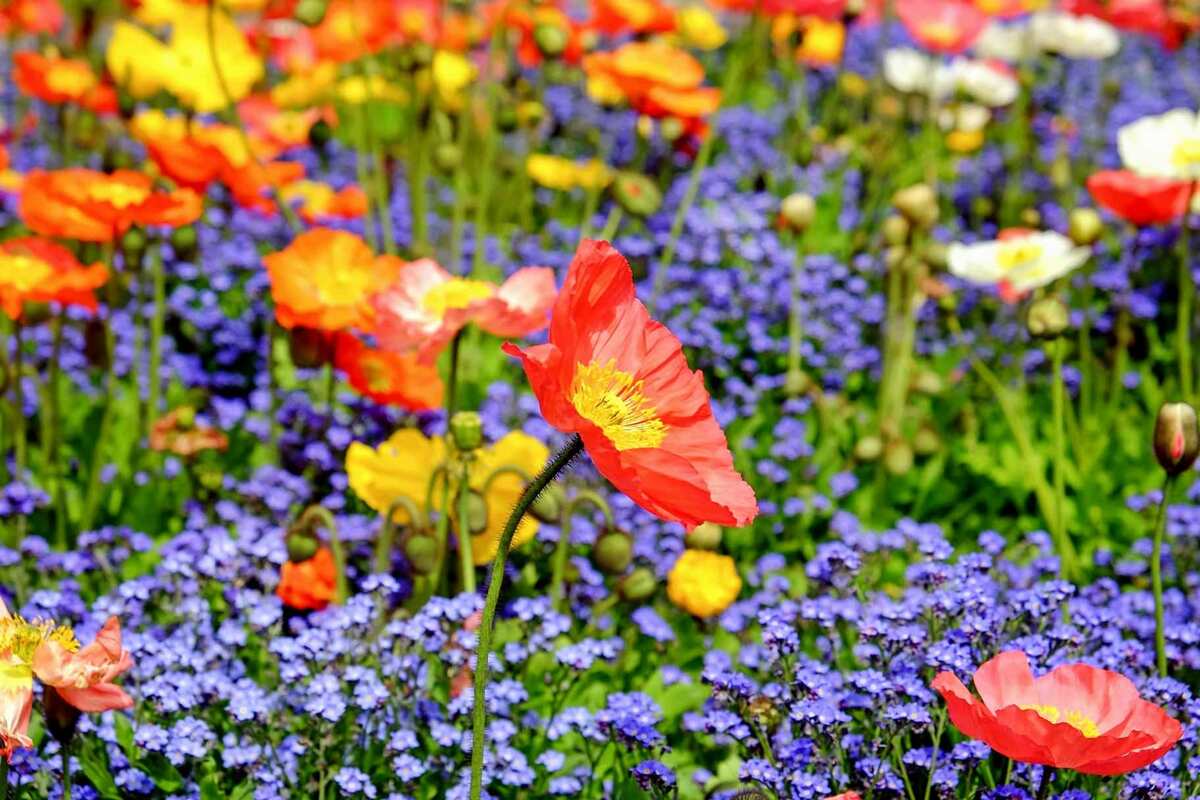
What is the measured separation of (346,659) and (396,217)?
221cm

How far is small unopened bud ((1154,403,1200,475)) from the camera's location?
6.92 feet

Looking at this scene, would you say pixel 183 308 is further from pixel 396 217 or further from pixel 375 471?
pixel 375 471

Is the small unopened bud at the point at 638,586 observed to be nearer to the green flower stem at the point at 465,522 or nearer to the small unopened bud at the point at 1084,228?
the green flower stem at the point at 465,522

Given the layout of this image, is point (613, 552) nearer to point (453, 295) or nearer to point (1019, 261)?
point (453, 295)

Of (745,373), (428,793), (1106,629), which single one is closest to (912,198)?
(745,373)

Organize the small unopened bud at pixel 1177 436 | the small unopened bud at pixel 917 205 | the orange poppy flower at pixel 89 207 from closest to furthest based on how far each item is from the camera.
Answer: the small unopened bud at pixel 1177 436 → the orange poppy flower at pixel 89 207 → the small unopened bud at pixel 917 205

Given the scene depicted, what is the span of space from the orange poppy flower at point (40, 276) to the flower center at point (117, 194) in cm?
13

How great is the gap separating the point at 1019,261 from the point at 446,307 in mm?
1259

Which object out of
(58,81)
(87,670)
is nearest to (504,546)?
(87,670)

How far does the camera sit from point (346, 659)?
2.27 meters

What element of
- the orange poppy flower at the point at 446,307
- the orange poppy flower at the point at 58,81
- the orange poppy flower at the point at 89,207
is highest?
the orange poppy flower at the point at 58,81

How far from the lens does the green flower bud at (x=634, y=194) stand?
11.2ft

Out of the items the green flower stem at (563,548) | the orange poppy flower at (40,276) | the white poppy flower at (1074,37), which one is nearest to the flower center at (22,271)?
the orange poppy flower at (40,276)

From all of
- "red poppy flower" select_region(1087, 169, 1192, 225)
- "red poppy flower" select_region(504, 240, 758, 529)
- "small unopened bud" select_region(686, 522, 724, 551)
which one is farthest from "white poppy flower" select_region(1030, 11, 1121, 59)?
"red poppy flower" select_region(504, 240, 758, 529)
